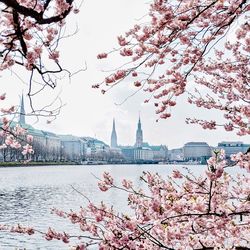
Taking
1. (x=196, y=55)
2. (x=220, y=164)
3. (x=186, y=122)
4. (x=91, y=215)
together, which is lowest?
(x=91, y=215)

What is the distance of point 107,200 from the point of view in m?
30.1

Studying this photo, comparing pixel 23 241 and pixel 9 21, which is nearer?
pixel 9 21

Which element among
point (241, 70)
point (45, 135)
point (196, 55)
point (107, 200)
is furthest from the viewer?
point (45, 135)

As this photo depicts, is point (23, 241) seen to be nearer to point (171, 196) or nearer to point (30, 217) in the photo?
point (30, 217)

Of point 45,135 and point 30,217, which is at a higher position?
point 45,135

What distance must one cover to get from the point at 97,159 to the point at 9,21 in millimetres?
182341

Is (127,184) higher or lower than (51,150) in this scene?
lower

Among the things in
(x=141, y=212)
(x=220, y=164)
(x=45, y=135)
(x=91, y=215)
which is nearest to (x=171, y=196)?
(x=141, y=212)

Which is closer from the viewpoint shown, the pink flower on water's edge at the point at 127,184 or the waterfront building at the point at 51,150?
the pink flower on water's edge at the point at 127,184

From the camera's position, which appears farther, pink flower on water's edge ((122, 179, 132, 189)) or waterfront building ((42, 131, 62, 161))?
waterfront building ((42, 131, 62, 161))

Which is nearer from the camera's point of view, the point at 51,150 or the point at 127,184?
the point at 127,184

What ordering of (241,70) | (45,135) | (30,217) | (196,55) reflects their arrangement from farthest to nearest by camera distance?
1. (45,135)
2. (30,217)
3. (241,70)
4. (196,55)

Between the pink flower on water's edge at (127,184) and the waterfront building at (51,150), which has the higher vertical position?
the waterfront building at (51,150)

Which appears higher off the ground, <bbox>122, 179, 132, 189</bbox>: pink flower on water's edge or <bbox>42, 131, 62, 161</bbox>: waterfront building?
<bbox>42, 131, 62, 161</bbox>: waterfront building
